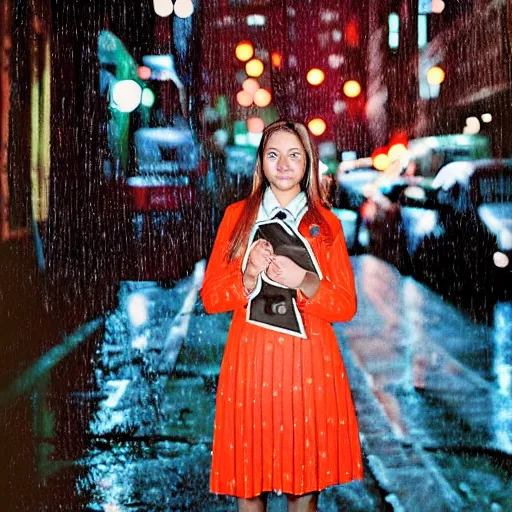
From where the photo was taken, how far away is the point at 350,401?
2.31 m

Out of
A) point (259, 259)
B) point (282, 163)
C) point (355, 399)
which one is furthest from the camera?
point (355, 399)

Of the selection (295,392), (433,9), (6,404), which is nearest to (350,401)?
(295,392)

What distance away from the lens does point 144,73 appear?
102 inches

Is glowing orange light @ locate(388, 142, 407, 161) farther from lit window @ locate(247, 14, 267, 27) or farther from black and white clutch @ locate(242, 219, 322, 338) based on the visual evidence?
lit window @ locate(247, 14, 267, 27)

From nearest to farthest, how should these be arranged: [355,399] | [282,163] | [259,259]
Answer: [259,259] < [282,163] < [355,399]

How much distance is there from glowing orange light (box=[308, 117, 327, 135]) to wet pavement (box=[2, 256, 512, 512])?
45cm

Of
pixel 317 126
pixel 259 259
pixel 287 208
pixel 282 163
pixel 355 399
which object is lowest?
pixel 355 399

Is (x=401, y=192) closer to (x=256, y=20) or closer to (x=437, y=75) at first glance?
(x=437, y=75)

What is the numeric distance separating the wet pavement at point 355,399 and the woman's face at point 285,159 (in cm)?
38

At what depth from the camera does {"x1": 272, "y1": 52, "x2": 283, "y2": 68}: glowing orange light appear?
101 inches

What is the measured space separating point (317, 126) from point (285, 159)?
288mm

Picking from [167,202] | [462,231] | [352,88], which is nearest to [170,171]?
[167,202]

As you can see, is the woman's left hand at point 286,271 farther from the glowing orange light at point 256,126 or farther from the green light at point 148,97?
the green light at point 148,97

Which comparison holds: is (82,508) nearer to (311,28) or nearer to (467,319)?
(467,319)
